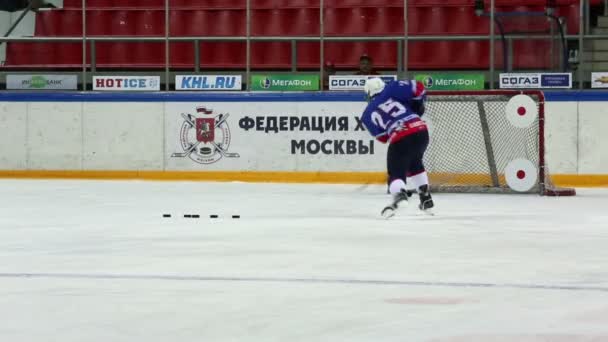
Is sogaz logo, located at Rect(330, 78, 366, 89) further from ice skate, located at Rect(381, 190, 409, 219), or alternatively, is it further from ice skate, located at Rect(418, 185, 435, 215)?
ice skate, located at Rect(381, 190, 409, 219)

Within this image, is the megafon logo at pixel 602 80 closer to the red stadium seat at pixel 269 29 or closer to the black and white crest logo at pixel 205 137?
the red stadium seat at pixel 269 29

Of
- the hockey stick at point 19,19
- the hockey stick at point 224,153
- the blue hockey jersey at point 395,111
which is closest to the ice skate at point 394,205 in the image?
the blue hockey jersey at point 395,111

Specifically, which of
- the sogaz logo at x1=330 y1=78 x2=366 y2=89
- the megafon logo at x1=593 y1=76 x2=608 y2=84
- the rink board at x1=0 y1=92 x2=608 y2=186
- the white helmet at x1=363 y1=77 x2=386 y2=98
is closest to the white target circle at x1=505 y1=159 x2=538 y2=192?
the megafon logo at x1=593 y1=76 x2=608 y2=84

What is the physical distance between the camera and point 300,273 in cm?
669

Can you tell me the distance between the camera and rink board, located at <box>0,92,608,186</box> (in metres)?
16.7

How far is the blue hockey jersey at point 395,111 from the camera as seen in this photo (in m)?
11.5

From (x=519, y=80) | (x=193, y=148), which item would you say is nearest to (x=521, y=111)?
(x=519, y=80)

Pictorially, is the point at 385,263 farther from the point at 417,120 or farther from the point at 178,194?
the point at 178,194

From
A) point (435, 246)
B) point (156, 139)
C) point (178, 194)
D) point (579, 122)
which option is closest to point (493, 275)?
point (435, 246)

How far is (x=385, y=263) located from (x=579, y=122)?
915 cm

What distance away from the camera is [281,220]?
10625 millimetres

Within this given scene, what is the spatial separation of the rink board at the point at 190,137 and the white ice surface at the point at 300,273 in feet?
13.6

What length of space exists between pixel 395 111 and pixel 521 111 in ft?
11.3

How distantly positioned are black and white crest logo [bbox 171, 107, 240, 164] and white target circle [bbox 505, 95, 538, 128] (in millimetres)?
3897
